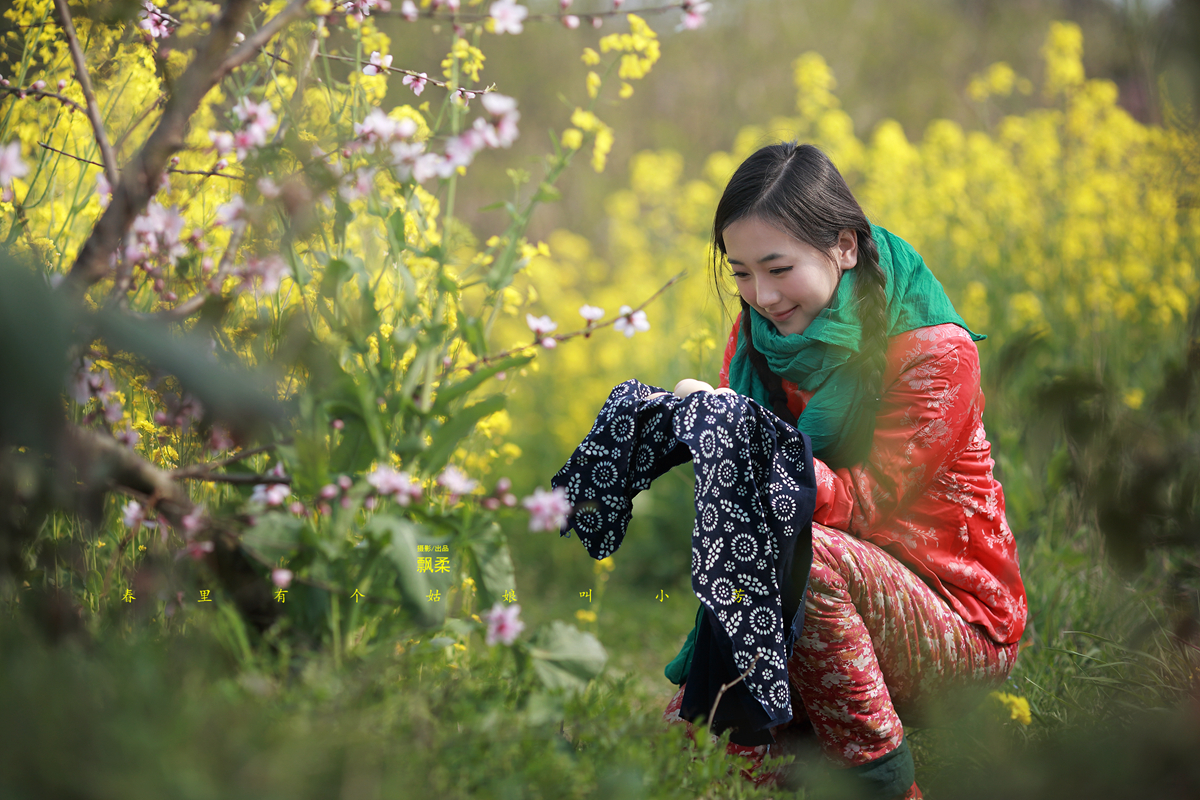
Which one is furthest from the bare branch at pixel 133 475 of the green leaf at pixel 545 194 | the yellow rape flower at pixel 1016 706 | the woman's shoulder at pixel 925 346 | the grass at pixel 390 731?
the yellow rape flower at pixel 1016 706

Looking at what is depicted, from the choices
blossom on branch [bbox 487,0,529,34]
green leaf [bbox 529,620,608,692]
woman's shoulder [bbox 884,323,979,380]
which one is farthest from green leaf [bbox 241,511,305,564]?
woman's shoulder [bbox 884,323,979,380]

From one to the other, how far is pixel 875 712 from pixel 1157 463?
735 millimetres

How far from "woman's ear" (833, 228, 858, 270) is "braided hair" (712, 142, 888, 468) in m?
0.01

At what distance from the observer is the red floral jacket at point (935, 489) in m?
1.56

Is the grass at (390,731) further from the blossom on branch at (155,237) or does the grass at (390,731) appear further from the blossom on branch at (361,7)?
the blossom on branch at (361,7)

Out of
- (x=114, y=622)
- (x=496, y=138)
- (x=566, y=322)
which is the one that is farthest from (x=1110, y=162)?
(x=114, y=622)

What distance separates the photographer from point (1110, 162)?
4602 millimetres

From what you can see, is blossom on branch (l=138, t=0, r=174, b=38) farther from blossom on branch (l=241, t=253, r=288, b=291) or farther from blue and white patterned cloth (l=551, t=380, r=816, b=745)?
blue and white patterned cloth (l=551, t=380, r=816, b=745)

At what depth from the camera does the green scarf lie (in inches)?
63.6

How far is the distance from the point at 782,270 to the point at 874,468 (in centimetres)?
43

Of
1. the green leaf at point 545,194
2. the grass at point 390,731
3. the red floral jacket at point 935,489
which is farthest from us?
the red floral jacket at point 935,489

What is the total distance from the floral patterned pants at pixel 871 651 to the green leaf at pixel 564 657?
1.47 feet

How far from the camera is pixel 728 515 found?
1.37 m

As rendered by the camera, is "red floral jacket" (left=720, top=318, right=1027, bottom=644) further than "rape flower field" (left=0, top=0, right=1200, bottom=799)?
Yes
